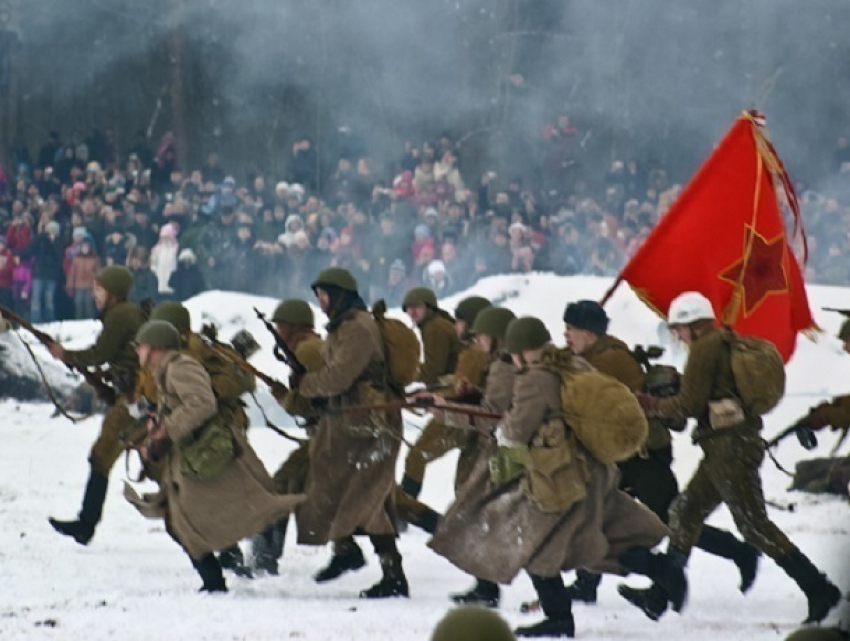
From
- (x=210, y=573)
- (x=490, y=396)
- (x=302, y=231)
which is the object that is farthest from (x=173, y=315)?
(x=302, y=231)

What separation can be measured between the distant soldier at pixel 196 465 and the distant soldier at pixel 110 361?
1.49 m

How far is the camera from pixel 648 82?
78.9 feet

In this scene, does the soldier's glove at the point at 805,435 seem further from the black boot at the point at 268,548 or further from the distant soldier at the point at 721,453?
the black boot at the point at 268,548

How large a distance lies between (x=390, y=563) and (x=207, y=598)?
0.78 metres

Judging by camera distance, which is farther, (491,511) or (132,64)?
(132,64)

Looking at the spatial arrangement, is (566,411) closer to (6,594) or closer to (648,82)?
(6,594)

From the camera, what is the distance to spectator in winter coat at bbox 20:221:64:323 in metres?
19.4

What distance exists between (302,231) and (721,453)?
12.9m

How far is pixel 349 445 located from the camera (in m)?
8.42

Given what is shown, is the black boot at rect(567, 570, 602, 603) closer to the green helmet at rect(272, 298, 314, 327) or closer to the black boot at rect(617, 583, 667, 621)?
Answer: the black boot at rect(617, 583, 667, 621)

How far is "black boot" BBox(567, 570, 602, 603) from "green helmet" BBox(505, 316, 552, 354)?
1.34 meters

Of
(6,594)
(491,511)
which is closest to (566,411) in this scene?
(491,511)

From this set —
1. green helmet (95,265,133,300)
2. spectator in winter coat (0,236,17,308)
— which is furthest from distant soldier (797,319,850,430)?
spectator in winter coat (0,236,17,308)

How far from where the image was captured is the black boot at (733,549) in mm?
7957
